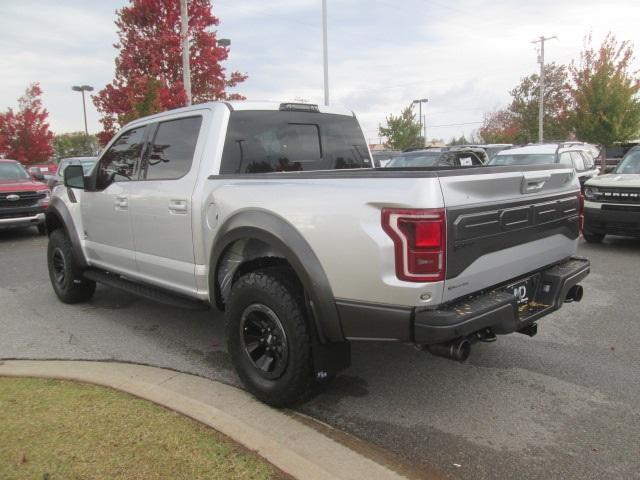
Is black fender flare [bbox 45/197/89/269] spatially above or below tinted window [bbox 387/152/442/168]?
below

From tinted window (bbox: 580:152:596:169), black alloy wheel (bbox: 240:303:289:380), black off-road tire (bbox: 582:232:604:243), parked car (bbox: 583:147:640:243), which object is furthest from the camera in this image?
tinted window (bbox: 580:152:596:169)

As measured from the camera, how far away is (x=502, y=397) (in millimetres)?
3609

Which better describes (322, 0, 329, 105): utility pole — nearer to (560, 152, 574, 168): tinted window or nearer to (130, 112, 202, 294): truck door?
(560, 152, 574, 168): tinted window

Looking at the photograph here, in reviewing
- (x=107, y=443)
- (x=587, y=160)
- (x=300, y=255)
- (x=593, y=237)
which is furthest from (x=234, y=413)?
(x=587, y=160)

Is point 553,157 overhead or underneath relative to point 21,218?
overhead

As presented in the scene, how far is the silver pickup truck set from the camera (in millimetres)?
2752

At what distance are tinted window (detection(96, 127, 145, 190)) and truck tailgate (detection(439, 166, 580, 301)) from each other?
9.88ft

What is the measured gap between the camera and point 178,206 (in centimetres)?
404

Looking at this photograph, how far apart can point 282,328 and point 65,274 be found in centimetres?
365

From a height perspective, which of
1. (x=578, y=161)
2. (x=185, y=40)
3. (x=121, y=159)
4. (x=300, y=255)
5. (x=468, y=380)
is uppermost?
(x=185, y=40)

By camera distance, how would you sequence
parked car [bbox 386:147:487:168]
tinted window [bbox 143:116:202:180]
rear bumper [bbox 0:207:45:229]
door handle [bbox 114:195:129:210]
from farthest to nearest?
parked car [bbox 386:147:487:168], rear bumper [bbox 0:207:45:229], door handle [bbox 114:195:129:210], tinted window [bbox 143:116:202:180]

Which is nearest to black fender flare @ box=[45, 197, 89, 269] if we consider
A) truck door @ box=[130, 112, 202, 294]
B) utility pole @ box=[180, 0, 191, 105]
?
truck door @ box=[130, 112, 202, 294]

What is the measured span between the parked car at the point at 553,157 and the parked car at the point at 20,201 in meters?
9.87

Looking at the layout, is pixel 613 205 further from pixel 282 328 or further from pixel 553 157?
pixel 282 328
